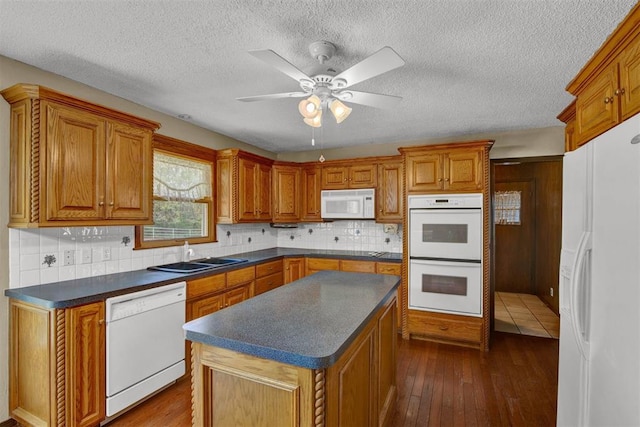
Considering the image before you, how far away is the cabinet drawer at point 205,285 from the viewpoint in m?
2.69

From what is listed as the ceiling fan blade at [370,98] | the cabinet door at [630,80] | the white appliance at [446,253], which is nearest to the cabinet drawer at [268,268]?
the white appliance at [446,253]

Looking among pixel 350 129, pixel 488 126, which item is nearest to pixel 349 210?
pixel 350 129

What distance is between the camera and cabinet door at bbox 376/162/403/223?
3.98m

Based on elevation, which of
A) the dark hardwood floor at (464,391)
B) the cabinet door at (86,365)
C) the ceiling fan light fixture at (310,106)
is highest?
the ceiling fan light fixture at (310,106)

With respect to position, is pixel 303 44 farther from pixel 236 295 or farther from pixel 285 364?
pixel 236 295

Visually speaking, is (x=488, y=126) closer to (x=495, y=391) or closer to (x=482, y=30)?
(x=482, y=30)

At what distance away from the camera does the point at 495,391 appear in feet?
8.29

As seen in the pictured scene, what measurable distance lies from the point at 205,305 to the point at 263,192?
1.80m

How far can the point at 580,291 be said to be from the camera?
1.42m

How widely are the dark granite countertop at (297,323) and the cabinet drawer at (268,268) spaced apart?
5.37 feet

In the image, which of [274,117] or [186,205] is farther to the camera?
[186,205]

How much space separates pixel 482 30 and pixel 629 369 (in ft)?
5.51

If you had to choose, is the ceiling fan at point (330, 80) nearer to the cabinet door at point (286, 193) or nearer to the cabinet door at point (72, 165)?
the cabinet door at point (72, 165)

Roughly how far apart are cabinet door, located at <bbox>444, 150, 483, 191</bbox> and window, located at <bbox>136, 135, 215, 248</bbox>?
2704mm
